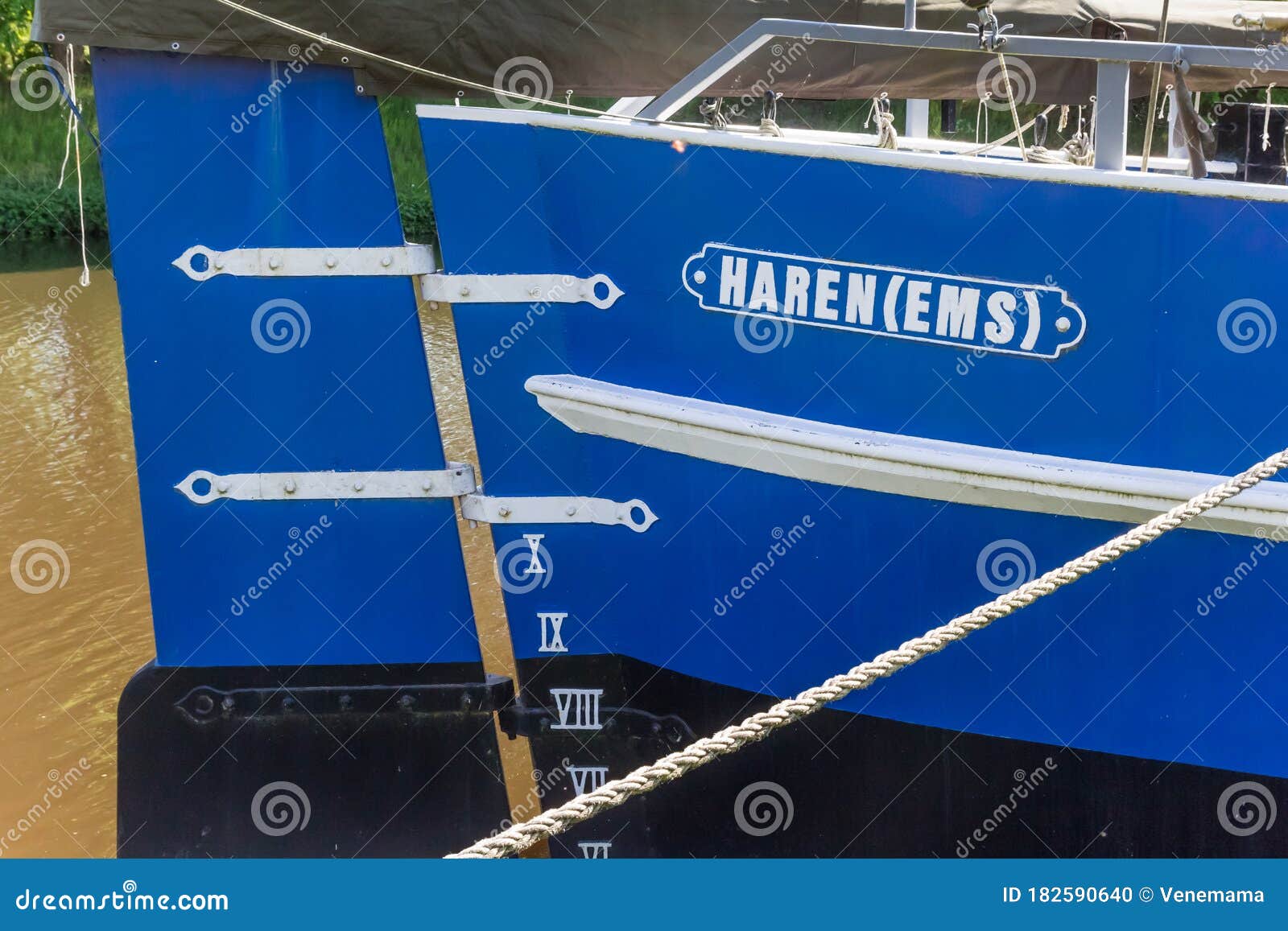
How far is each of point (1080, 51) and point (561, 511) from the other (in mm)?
1809

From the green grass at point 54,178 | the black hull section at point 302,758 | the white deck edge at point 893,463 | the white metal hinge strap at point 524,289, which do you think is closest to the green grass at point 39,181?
the green grass at point 54,178

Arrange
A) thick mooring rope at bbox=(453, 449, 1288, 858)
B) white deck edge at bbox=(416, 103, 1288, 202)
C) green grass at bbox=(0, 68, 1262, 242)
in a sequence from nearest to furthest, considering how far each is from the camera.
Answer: thick mooring rope at bbox=(453, 449, 1288, 858), white deck edge at bbox=(416, 103, 1288, 202), green grass at bbox=(0, 68, 1262, 242)

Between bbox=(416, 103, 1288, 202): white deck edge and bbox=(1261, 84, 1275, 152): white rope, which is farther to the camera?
bbox=(1261, 84, 1275, 152): white rope

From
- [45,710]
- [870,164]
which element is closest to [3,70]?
[45,710]

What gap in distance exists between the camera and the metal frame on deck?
317 cm

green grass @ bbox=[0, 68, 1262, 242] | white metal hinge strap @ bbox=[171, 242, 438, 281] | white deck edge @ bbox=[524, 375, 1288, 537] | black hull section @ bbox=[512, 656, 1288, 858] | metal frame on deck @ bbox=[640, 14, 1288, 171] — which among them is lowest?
black hull section @ bbox=[512, 656, 1288, 858]

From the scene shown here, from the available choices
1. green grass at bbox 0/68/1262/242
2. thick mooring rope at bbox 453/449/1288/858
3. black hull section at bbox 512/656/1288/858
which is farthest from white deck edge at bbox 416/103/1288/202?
green grass at bbox 0/68/1262/242

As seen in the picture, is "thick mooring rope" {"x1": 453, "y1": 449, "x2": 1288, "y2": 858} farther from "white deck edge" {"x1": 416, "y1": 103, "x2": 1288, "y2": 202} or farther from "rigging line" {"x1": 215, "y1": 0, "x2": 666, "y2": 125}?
"rigging line" {"x1": 215, "y1": 0, "x2": 666, "y2": 125}

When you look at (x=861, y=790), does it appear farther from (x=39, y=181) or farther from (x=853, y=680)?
(x=39, y=181)

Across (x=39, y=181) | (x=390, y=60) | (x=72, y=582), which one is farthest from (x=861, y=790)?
(x=39, y=181)

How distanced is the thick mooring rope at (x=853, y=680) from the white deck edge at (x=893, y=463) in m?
0.24

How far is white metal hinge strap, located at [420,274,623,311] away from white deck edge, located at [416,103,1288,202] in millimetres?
400

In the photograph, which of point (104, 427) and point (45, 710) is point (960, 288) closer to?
point (45, 710)

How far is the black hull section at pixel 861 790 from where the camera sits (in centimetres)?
351
